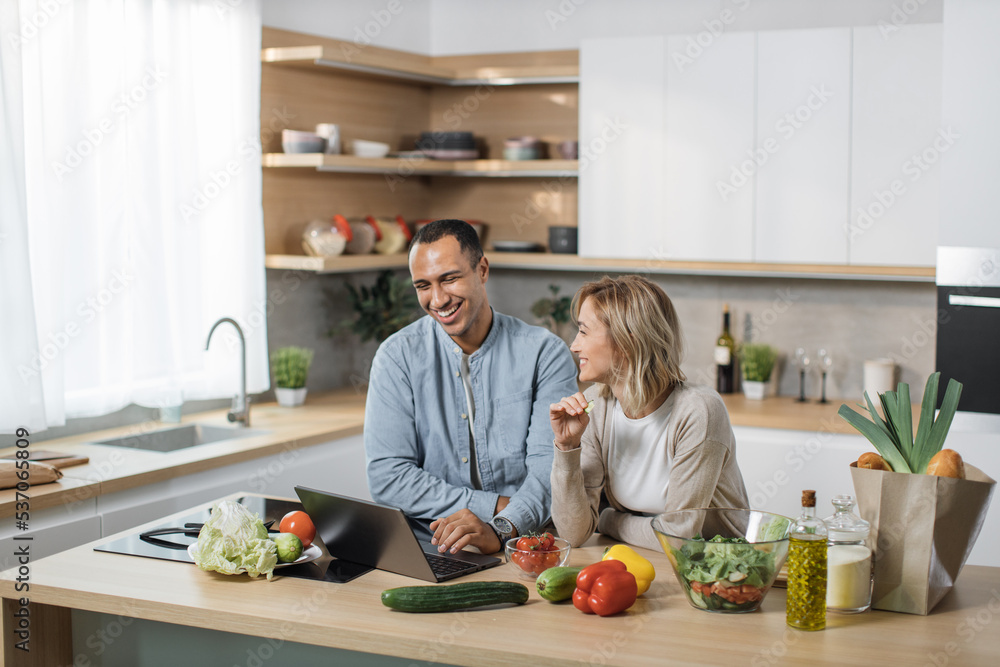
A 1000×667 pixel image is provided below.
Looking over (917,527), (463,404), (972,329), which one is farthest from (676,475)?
(972,329)

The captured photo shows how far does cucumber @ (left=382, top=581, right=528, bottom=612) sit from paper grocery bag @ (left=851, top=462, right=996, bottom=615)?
63cm

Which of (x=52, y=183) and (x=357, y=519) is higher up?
(x=52, y=183)

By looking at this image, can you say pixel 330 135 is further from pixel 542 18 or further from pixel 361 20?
pixel 542 18

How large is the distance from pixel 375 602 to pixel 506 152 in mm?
2997

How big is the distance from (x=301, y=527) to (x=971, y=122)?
262 centimetres

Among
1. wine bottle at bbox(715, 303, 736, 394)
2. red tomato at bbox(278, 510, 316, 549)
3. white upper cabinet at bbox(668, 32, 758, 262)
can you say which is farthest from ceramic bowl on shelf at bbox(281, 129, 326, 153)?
red tomato at bbox(278, 510, 316, 549)

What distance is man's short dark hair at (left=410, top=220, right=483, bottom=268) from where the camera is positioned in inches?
91.4

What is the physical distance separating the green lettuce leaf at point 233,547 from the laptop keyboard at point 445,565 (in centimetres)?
31

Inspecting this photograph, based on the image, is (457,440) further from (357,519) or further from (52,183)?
(52,183)

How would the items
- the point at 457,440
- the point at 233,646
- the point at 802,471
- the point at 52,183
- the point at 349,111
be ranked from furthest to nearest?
the point at 349,111 → the point at 802,471 → the point at 52,183 → the point at 457,440 → the point at 233,646

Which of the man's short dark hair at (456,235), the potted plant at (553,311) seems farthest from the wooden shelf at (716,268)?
the man's short dark hair at (456,235)

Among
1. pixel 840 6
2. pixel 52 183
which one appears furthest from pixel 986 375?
pixel 52 183

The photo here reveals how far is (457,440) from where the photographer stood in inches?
95.9

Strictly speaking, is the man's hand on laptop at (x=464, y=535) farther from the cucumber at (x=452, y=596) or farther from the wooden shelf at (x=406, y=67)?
the wooden shelf at (x=406, y=67)
